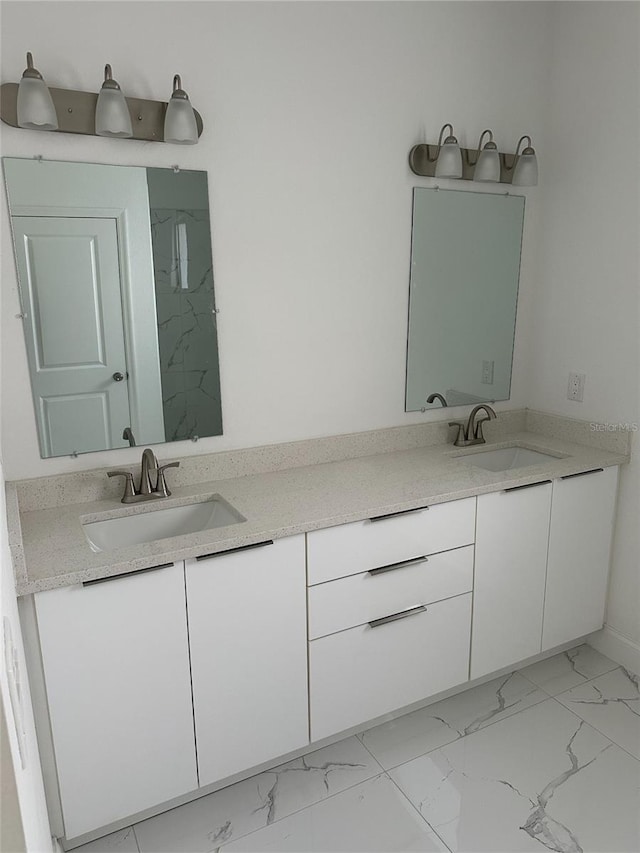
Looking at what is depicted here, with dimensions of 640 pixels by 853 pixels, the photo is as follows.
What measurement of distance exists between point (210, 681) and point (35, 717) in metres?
0.45

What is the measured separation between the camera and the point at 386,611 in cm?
198

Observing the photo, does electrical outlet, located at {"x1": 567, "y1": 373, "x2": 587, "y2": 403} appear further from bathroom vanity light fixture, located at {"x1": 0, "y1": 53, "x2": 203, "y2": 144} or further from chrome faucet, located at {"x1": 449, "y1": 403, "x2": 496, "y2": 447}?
bathroom vanity light fixture, located at {"x1": 0, "y1": 53, "x2": 203, "y2": 144}

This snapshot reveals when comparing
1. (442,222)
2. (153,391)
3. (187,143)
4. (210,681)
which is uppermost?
(187,143)

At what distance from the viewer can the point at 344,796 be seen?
188cm

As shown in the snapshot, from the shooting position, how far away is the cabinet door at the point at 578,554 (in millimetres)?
2322

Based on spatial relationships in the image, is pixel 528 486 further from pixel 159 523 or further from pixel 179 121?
pixel 179 121

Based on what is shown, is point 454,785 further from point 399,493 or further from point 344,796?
point 399,493

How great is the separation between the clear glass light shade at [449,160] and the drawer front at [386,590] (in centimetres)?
139

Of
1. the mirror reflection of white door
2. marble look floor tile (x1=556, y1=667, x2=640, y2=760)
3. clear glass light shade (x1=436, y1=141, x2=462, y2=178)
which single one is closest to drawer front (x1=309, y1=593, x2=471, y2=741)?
marble look floor tile (x1=556, y1=667, x2=640, y2=760)

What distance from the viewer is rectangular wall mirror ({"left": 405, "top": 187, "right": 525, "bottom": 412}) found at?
2.45 metres

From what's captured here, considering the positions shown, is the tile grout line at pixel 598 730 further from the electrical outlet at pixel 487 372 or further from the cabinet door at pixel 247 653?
the electrical outlet at pixel 487 372

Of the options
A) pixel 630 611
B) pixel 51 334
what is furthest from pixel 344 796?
pixel 51 334

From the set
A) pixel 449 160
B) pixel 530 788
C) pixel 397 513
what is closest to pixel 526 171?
pixel 449 160

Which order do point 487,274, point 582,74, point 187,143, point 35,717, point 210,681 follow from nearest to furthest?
point 35,717
point 210,681
point 187,143
point 582,74
point 487,274
